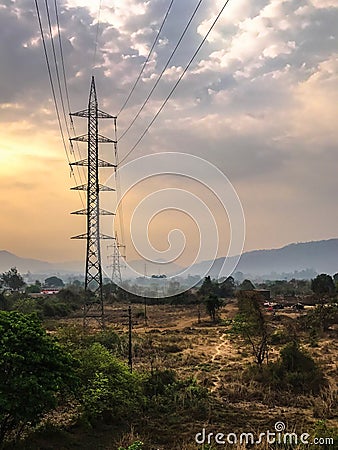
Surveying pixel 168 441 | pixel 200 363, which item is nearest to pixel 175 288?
pixel 200 363

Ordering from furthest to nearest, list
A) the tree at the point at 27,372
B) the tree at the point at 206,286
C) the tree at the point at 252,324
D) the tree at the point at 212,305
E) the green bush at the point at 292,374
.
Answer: the tree at the point at 206,286, the tree at the point at 212,305, the tree at the point at 252,324, the green bush at the point at 292,374, the tree at the point at 27,372

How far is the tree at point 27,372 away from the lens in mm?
9891

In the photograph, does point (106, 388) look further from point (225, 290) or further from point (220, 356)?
point (225, 290)

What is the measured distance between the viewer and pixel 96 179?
2481 centimetres

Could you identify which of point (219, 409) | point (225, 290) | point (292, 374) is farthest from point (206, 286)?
point (219, 409)

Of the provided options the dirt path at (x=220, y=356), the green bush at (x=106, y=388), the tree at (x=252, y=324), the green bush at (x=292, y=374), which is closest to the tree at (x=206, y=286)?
the dirt path at (x=220, y=356)

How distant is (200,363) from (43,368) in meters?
13.7

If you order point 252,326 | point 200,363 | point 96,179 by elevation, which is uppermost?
point 96,179

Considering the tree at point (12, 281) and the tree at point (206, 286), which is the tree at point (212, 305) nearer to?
the tree at point (206, 286)

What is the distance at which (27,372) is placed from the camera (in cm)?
1041

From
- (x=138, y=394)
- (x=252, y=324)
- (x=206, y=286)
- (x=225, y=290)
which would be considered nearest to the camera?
(x=138, y=394)

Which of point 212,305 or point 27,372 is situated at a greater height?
point 27,372

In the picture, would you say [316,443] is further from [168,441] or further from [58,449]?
[58,449]

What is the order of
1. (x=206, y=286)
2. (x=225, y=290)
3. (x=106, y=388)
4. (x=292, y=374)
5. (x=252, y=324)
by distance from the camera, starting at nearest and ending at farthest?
(x=106, y=388)
(x=292, y=374)
(x=252, y=324)
(x=206, y=286)
(x=225, y=290)
